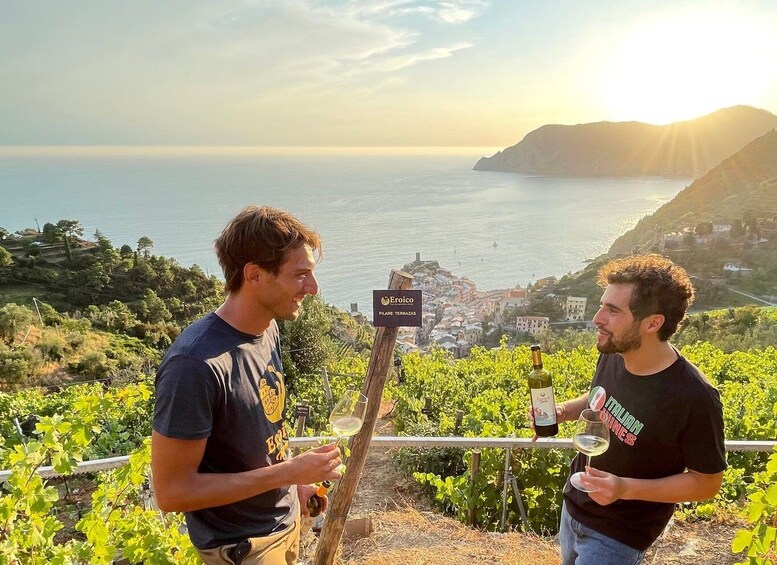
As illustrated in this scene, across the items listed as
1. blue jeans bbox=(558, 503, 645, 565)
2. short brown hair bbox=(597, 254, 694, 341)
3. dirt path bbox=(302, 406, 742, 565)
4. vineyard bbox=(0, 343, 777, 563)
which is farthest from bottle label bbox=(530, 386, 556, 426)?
dirt path bbox=(302, 406, 742, 565)

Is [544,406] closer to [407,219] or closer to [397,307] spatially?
[397,307]

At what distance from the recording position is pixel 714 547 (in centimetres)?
362

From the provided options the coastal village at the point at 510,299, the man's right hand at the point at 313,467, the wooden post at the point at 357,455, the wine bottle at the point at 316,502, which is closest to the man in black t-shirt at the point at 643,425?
the man's right hand at the point at 313,467

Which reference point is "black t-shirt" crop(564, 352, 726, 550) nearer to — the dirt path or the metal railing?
the metal railing

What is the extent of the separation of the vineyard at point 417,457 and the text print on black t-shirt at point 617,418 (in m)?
0.43

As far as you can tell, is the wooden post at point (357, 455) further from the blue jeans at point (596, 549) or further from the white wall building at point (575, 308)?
the white wall building at point (575, 308)

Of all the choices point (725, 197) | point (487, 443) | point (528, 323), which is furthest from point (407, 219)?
point (487, 443)

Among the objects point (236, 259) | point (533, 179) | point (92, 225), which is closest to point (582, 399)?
point (236, 259)

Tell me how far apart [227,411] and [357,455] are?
1591 millimetres

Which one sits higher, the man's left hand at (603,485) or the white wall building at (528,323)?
the man's left hand at (603,485)

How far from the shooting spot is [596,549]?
207 cm

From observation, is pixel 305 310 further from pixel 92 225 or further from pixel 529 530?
pixel 92 225

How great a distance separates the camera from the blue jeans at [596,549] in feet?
6.69

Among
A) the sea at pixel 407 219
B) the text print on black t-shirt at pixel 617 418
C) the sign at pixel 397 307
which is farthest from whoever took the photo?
the sea at pixel 407 219
